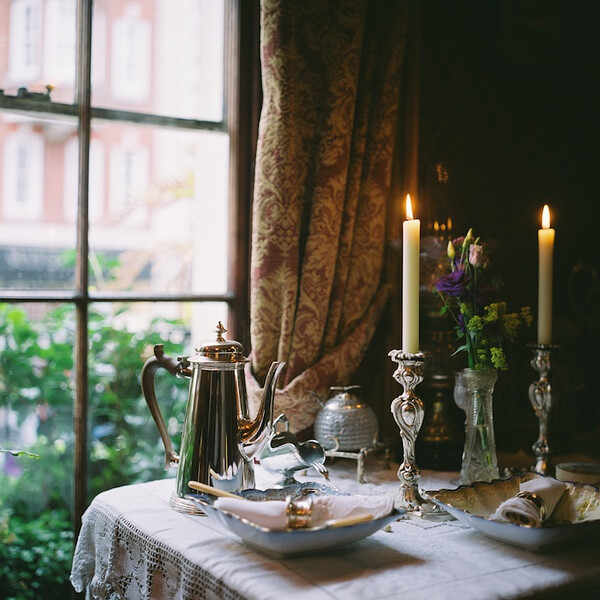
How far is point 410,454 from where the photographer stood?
113 centimetres

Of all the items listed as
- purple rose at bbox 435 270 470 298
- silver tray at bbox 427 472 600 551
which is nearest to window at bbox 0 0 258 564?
purple rose at bbox 435 270 470 298

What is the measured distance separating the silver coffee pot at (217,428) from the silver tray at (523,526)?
29cm

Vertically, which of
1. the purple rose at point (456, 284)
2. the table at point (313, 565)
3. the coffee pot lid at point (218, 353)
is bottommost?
the table at point (313, 565)

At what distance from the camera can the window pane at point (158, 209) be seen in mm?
1550

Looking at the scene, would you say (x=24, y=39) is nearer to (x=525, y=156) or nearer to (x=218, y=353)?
(x=218, y=353)

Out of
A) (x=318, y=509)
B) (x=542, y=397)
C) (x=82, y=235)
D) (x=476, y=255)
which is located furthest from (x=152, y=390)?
(x=542, y=397)

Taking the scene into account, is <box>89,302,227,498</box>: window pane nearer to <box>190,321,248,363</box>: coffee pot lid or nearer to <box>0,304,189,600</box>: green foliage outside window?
<box>0,304,189,600</box>: green foliage outside window

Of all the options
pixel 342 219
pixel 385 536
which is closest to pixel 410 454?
pixel 385 536

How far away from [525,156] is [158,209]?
0.87m

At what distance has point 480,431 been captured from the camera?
125 cm

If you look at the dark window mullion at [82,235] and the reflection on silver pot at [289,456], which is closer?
the reflection on silver pot at [289,456]

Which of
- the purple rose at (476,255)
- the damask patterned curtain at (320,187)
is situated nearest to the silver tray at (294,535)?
the purple rose at (476,255)

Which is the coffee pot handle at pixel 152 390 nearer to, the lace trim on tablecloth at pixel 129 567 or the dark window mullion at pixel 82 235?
the lace trim on tablecloth at pixel 129 567

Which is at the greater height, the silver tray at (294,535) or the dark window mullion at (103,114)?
the dark window mullion at (103,114)
